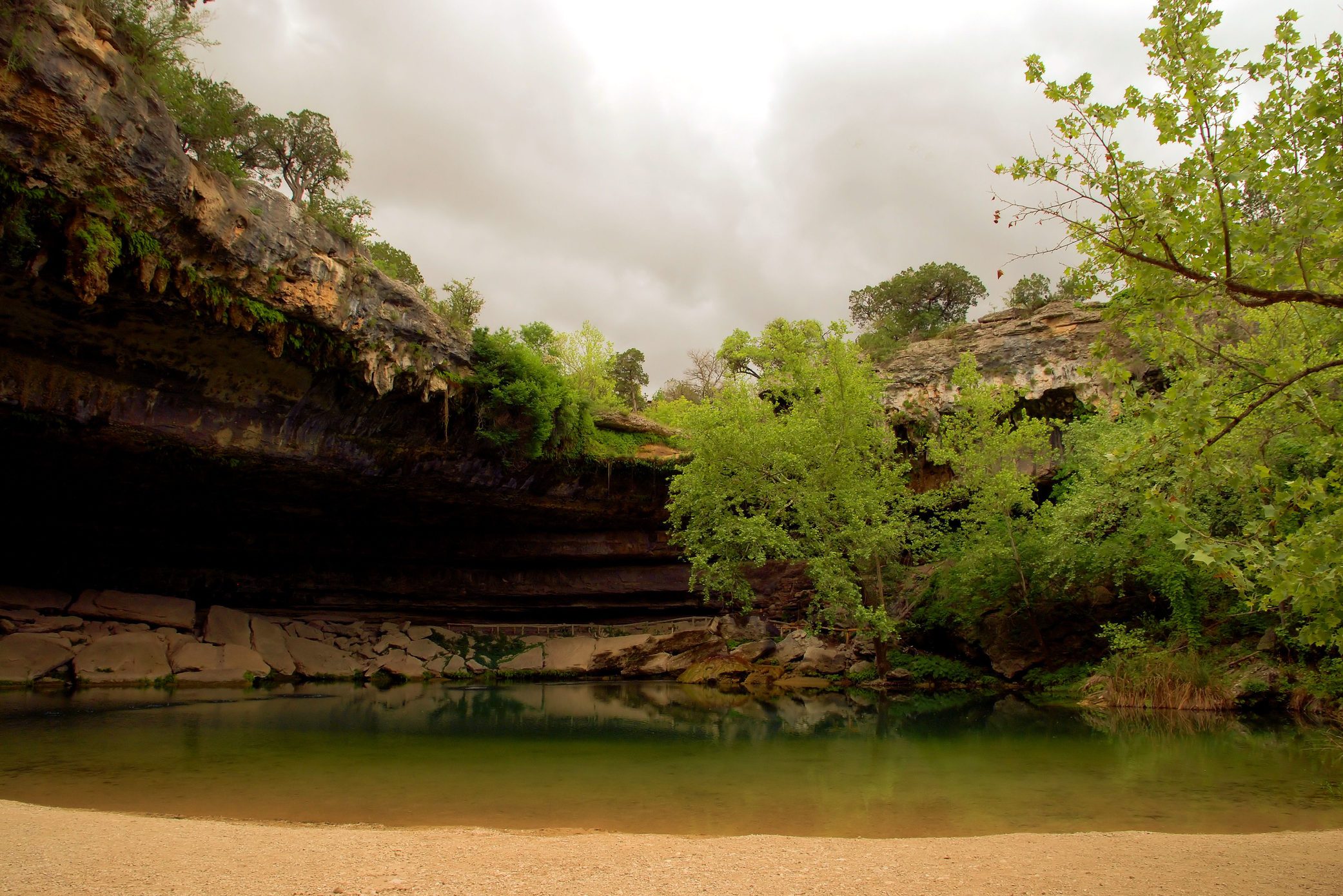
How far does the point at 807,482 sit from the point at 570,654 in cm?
1167

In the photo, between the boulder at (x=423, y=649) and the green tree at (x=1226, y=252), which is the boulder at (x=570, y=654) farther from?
the green tree at (x=1226, y=252)

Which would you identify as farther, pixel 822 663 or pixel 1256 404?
pixel 822 663

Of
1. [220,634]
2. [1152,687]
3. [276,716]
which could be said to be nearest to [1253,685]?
[1152,687]

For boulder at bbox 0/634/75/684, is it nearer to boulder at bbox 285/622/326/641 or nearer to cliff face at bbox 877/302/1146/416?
boulder at bbox 285/622/326/641

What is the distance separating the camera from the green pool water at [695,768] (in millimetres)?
5941

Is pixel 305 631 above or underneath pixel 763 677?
above

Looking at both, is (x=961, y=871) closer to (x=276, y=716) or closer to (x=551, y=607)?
(x=276, y=716)

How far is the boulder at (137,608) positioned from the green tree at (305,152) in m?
12.5

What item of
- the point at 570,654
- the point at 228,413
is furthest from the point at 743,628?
the point at 228,413

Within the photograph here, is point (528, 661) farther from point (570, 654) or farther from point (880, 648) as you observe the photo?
point (880, 648)

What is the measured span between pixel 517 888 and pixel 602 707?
39.8 ft

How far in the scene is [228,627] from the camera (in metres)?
21.0

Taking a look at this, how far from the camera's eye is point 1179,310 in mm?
4039

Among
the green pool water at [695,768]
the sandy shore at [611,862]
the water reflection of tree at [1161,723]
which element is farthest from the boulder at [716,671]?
the sandy shore at [611,862]
